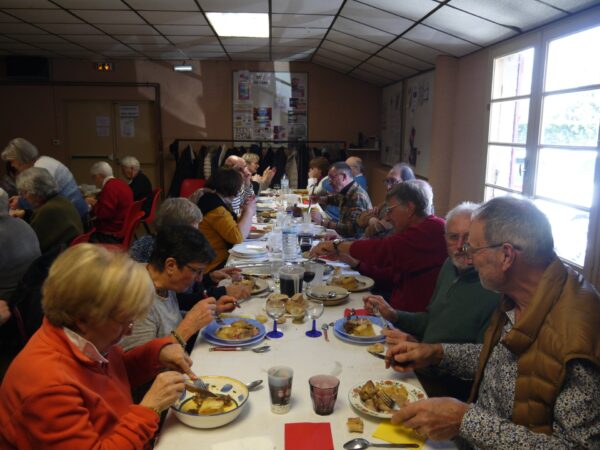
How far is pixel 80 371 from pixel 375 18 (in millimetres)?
4369

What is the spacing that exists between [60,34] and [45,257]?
4.94 metres

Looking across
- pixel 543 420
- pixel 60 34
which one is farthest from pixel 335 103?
pixel 543 420

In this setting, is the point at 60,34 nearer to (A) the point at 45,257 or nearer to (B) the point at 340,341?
(A) the point at 45,257

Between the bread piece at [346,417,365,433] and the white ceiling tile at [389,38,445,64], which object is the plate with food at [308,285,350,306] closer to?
the bread piece at [346,417,365,433]

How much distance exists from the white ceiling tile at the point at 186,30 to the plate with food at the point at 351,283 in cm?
419

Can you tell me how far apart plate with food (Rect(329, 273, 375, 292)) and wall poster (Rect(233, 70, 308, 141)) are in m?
6.28

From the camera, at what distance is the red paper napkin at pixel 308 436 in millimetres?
1319

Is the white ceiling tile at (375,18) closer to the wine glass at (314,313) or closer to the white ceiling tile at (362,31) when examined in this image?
the white ceiling tile at (362,31)

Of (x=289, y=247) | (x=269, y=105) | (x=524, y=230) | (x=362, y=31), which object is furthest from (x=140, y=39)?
(x=524, y=230)

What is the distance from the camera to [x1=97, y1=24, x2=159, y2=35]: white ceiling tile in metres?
5.71

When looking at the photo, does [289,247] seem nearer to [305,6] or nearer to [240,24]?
[305,6]

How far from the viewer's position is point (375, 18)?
4.71 meters

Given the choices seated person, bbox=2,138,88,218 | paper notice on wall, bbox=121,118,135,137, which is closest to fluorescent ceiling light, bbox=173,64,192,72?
paper notice on wall, bbox=121,118,135,137

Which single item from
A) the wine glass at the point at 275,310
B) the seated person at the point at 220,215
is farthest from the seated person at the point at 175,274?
the seated person at the point at 220,215
